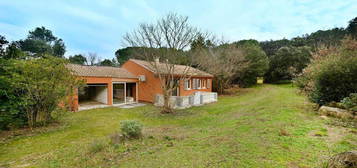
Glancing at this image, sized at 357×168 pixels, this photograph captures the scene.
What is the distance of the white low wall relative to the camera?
42.9 feet

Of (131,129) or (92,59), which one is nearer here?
(131,129)

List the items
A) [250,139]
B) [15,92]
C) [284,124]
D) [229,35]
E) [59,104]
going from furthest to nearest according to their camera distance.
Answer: [229,35] < [59,104] < [15,92] < [284,124] < [250,139]

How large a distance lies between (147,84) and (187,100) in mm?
5127

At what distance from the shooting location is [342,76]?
7.14m

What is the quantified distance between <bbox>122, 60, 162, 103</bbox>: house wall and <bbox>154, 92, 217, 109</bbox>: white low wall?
50.4 inches

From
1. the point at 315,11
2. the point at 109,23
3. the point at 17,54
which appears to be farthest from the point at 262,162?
the point at 109,23

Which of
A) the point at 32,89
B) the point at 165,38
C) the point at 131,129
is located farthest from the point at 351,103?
the point at 32,89

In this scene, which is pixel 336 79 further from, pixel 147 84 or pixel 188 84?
pixel 147 84

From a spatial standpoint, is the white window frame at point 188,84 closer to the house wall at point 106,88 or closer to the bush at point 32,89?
the house wall at point 106,88

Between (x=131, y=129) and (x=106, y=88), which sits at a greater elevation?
(x=106, y=88)

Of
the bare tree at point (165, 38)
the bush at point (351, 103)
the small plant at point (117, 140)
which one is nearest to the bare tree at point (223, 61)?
the bare tree at point (165, 38)

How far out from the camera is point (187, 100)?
1359cm

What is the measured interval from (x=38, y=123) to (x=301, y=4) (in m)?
17.6

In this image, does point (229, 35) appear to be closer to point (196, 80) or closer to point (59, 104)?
point (196, 80)
